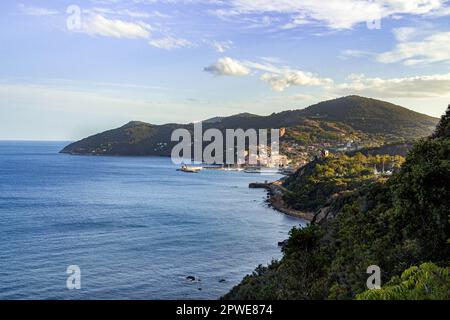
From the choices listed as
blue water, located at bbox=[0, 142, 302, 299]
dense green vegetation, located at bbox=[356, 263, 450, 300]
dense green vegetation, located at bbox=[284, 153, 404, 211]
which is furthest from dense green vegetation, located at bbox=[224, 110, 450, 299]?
dense green vegetation, located at bbox=[284, 153, 404, 211]

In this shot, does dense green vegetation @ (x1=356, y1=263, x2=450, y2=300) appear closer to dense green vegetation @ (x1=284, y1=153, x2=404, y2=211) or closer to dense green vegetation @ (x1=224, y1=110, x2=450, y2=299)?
dense green vegetation @ (x1=224, y1=110, x2=450, y2=299)

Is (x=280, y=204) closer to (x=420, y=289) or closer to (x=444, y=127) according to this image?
(x=444, y=127)

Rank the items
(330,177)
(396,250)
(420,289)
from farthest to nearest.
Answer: (330,177) < (396,250) < (420,289)

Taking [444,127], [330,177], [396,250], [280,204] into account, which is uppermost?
[444,127]

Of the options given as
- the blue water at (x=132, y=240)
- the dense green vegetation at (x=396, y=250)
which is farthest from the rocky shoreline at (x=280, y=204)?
the dense green vegetation at (x=396, y=250)

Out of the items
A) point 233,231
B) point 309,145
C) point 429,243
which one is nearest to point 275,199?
point 233,231

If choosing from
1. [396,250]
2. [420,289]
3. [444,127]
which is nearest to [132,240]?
[444,127]
